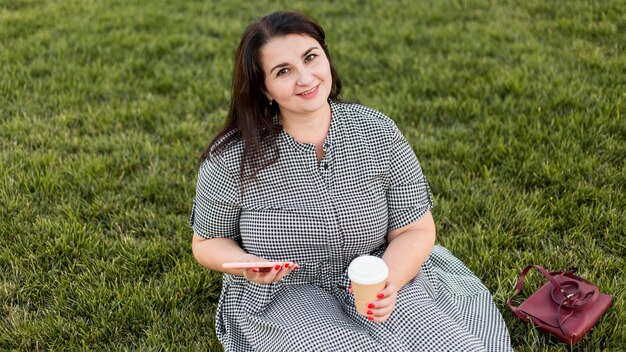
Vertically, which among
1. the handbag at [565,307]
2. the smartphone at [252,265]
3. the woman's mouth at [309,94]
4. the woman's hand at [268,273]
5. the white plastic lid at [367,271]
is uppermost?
the woman's mouth at [309,94]

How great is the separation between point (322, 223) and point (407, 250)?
0.35 metres

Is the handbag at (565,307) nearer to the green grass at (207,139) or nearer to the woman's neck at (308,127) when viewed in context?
the green grass at (207,139)

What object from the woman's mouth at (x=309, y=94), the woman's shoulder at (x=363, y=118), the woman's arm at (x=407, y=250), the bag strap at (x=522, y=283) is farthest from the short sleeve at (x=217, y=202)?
the bag strap at (x=522, y=283)

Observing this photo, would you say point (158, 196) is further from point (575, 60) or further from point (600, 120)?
point (575, 60)

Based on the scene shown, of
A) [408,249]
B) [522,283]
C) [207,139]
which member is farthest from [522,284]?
[207,139]

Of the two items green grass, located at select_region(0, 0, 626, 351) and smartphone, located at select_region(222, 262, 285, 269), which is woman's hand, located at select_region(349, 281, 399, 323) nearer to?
smartphone, located at select_region(222, 262, 285, 269)

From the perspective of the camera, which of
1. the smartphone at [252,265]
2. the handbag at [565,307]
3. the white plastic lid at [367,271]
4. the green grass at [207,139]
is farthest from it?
the green grass at [207,139]

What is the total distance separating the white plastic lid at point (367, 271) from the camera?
7.11 ft

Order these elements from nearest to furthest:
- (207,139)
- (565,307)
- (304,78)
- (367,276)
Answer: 1. (367,276)
2. (304,78)
3. (565,307)
4. (207,139)

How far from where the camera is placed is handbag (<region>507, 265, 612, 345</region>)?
2852 mm

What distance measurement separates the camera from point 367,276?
217 centimetres

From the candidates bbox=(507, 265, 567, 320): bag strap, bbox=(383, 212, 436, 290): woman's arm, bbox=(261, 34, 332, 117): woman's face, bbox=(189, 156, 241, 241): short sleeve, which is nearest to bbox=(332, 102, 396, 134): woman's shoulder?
bbox=(261, 34, 332, 117): woman's face

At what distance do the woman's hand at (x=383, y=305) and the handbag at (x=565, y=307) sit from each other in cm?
88

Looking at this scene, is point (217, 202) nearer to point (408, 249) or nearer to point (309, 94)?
point (309, 94)
